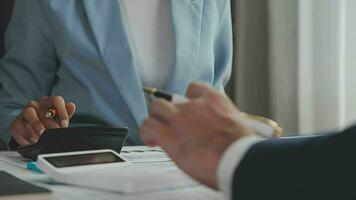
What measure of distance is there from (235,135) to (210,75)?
0.78m

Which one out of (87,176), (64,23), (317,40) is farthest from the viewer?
(317,40)

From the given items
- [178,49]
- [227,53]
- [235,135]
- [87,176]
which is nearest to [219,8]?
[227,53]

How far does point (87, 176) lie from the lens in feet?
2.58

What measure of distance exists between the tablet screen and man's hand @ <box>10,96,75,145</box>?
0.91 feet

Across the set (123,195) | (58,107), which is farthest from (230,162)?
(58,107)

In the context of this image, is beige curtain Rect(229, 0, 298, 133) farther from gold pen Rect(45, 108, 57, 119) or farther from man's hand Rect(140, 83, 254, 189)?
man's hand Rect(140, 83, 254, 189)

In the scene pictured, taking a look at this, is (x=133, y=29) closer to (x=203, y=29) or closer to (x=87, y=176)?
(x=203, y=29)

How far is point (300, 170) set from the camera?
552 millimetres

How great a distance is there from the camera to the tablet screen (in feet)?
2.77

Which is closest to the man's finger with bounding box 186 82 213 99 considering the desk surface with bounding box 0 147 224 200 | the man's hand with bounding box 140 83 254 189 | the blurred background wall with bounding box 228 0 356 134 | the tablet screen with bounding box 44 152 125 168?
the man's hand with bounding box 140 83 254 189

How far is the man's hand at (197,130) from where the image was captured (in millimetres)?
627

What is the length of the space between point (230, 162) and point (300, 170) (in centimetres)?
7

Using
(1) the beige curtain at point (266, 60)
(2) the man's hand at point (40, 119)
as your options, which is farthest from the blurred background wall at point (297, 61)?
(2) the man's hand at point (40, 119)

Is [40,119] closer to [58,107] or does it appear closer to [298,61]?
[58,107]
